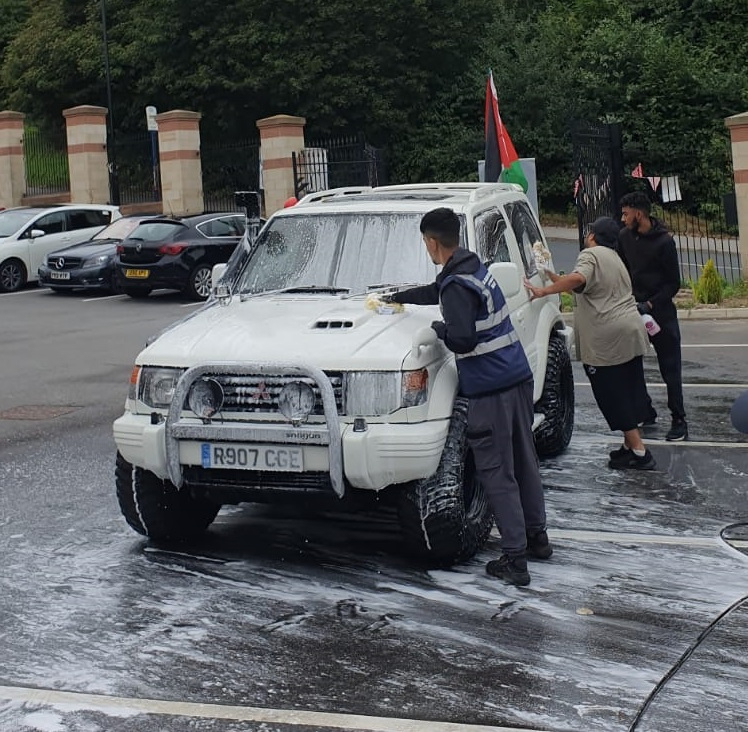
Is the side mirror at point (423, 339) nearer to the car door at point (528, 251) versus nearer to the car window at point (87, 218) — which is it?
the car door at point (528, 251)

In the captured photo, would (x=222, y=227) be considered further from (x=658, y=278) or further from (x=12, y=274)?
(x=658, y=278)

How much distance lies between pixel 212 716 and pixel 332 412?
1.89 m

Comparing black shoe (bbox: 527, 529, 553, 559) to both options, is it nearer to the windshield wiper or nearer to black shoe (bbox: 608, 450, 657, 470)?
the windshield wiper

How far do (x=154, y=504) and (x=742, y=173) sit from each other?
1554cm

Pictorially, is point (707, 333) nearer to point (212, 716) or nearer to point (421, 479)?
point (421, 479)

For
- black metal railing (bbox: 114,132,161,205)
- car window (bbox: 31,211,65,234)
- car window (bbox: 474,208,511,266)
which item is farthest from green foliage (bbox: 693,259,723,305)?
black metal railing (bbox: 114,132,161,205)

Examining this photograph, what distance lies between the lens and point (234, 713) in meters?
4.89

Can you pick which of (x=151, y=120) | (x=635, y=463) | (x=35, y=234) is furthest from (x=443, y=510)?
(x=151, y=120)

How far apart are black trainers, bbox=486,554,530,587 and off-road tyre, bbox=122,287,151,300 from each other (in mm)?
16906

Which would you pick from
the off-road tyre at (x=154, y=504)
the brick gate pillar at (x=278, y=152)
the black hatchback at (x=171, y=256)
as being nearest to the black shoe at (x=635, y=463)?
the off-road tyre at (x=154, y=504)

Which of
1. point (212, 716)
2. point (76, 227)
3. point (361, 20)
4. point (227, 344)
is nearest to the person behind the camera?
point (212, 716)

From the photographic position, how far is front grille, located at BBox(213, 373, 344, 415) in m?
6.52

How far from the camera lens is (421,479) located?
258 inches

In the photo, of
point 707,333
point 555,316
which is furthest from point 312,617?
point 707,333
